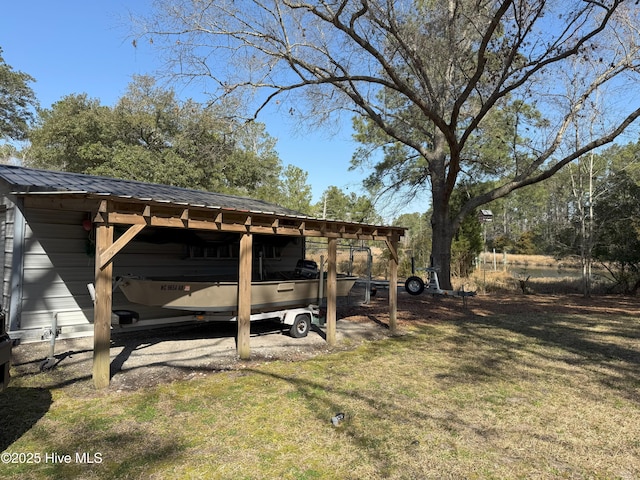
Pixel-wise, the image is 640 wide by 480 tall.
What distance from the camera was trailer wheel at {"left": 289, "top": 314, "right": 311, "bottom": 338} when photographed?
7.66m

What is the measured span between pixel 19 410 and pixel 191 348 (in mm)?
2849

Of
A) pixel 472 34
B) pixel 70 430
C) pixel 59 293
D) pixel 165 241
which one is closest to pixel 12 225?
pixel 59 293

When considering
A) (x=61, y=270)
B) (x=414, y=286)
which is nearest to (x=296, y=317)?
(x=61, y=270)

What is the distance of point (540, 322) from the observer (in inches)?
394

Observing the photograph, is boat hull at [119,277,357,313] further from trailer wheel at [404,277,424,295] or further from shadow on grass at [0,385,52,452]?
trailer wheel at [404,277,424,295]

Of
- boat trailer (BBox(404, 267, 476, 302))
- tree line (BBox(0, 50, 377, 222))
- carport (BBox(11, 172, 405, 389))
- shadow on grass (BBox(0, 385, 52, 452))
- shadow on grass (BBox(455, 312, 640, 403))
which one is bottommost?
shadow on grass (BBox(455, 312, 640, 403))

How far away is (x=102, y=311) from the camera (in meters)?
4.61

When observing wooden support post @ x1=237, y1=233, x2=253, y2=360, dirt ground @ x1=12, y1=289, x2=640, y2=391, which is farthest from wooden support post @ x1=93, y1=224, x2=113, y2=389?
wooden support post @ x1=237, y1=233, x2=253, y2=360

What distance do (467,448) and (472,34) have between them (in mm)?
12613

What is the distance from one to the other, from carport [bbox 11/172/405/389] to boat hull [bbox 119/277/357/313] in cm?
62

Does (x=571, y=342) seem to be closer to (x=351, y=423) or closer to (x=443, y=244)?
(x=351, y=423)

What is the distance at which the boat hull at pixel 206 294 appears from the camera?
607cm

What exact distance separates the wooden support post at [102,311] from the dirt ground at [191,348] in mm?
263

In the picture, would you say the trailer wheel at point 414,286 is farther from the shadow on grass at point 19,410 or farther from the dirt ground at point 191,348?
the shadow on grass at point 19,410
